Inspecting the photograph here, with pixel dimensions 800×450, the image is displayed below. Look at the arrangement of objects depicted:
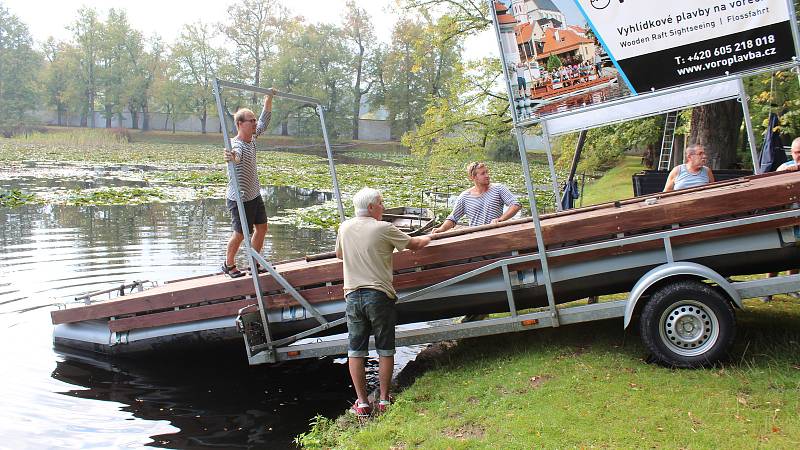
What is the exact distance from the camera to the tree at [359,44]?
77.5 meters

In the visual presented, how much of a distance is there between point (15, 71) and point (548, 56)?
3573 inches

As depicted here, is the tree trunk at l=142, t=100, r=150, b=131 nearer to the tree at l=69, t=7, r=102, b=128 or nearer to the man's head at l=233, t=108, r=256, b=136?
the tree at l=69, t=7, r=102, b=128

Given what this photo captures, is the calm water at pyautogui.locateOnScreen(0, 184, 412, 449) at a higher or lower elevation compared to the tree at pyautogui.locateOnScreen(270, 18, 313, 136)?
lower

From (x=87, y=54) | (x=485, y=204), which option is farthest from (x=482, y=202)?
(x=87, y=54)

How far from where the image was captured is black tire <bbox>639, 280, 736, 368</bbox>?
5.96 metres

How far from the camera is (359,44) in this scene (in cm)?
7856

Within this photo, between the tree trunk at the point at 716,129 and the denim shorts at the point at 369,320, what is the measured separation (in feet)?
41.4

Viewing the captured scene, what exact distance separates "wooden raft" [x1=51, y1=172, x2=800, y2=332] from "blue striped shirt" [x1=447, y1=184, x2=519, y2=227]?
1374 millimetres

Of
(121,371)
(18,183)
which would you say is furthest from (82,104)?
(121,371)

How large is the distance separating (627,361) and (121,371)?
20.7ft

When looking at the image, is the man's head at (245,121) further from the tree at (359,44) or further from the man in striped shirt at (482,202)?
the tree at (359,44)

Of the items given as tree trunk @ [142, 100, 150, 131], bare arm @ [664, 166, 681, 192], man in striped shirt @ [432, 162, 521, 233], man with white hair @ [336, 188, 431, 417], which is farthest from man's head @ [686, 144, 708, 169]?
tree trunk @ [142, 100, 150, 131]

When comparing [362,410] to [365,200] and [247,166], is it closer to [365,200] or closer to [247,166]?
[365,200]

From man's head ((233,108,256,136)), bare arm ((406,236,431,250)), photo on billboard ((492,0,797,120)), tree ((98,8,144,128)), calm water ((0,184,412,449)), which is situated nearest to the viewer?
photo on billboard ((492,0,797,120))
